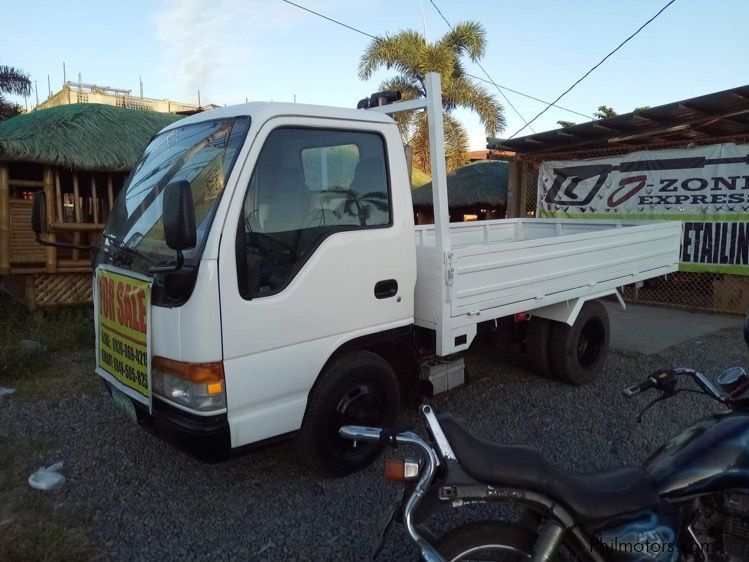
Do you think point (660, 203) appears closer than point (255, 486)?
No

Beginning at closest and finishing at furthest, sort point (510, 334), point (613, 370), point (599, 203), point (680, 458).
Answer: point (680, 458), point (510, 334), point (613, 370), point (599, 203)

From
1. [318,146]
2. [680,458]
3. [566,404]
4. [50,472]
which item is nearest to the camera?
[680,458]

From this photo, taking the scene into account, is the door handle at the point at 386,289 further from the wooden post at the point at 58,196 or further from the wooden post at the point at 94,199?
the wooden post at the point at 58,196

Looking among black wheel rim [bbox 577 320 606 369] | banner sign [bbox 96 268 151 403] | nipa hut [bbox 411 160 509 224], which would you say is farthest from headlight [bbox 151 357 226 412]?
nipa hut [bbox 411 160 509 224]

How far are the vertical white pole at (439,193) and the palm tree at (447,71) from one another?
11035 mm

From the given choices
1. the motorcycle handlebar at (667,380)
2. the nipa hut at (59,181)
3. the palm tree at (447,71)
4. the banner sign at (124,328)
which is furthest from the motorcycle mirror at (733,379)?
the palm tree at (447,71)

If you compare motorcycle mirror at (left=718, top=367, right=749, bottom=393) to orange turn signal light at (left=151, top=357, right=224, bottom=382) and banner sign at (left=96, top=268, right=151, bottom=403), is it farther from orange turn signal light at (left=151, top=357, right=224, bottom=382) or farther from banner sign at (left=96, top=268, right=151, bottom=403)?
banner sign at (left=96, top=268, right=151, bottom=403)

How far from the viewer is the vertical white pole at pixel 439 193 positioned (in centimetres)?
345

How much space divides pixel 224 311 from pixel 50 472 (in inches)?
73.9

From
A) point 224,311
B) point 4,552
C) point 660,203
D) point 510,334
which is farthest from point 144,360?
point 660,203

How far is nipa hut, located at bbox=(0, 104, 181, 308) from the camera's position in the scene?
6.69 metres

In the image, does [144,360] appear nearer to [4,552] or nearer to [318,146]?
[4,552]

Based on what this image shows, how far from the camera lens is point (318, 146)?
10.8 ft

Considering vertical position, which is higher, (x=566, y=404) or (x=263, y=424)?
(x=263, y=424)
